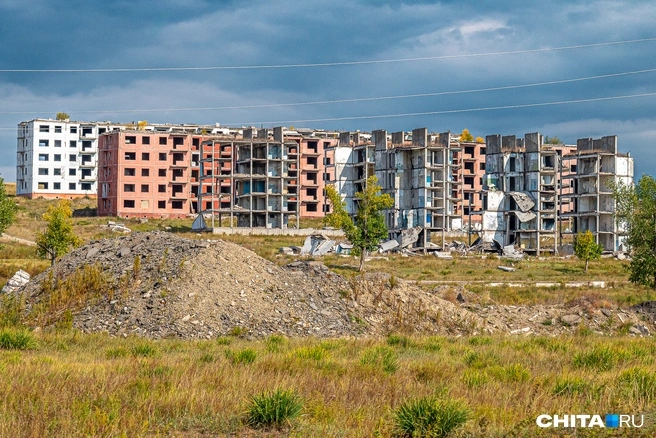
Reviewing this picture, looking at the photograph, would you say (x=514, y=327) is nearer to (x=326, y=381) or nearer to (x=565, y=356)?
(x=565, y=356)

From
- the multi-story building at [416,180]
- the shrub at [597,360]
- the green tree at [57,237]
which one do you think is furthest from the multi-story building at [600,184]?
the shrub at [597,360]

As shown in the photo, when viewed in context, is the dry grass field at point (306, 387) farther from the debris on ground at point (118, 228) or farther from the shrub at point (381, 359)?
the debris on ground at point (118, 228)

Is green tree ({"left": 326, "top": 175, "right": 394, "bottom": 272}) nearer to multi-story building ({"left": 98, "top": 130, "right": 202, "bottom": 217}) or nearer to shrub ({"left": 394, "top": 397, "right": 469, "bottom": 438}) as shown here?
shrub ({"left": 394, "top": 397, "right": 469, "bottom": 438})

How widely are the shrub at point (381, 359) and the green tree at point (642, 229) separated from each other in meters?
32.6

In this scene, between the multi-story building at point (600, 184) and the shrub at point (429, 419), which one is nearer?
the shrub at point (429, 419)

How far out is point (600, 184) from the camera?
359 ft

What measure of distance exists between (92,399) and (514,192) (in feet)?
328

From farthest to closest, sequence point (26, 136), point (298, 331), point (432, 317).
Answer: point (26, 136), point (432, 317), point (298, 331)

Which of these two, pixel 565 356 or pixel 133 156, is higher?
pixel 133 156

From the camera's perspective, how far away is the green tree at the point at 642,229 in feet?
155

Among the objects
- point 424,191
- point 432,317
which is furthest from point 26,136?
point 432,317

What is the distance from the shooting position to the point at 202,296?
94.7ft

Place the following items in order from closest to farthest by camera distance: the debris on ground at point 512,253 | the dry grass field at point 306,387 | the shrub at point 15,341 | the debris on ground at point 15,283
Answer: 1. the dry grass field at point 306,387
2. the shrub at point 15,341
3. the debris on ground at point 15,283
4. the debris on ground at point 512,253

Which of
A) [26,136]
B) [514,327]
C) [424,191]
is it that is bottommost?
[514,327]
